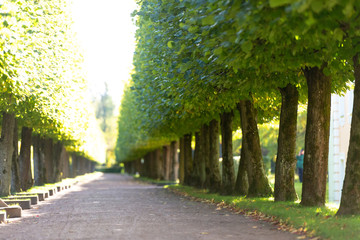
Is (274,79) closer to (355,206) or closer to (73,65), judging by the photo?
(355,206)

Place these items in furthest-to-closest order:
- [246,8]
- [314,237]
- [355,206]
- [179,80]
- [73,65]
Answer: [73,65]
[179,80]
[355,206]
[314,237]
[246,8]

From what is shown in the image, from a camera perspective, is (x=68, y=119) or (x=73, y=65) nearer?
(x=68, y=119)

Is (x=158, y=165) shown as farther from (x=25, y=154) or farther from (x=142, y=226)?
(x=142, y=226)

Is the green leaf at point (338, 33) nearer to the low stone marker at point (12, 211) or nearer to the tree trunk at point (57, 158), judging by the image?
the low stone marker at point (12, 211)

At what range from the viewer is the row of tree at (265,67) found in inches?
385

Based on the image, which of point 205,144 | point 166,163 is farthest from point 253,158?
point 166,163

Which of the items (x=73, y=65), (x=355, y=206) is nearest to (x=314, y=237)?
(x=355, y=206)

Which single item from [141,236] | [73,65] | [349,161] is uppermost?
[73,65]

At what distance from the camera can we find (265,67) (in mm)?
14203

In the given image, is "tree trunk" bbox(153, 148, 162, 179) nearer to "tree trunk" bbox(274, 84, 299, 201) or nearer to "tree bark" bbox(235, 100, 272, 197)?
"tree bark" bbox(235, 100, 272, 197)

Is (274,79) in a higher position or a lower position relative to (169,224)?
higher

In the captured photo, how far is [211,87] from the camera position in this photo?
1798 cm

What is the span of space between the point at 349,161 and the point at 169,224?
4109 millimetres

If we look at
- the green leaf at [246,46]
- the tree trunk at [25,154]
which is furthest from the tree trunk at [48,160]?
the green leaf at [246,46]
